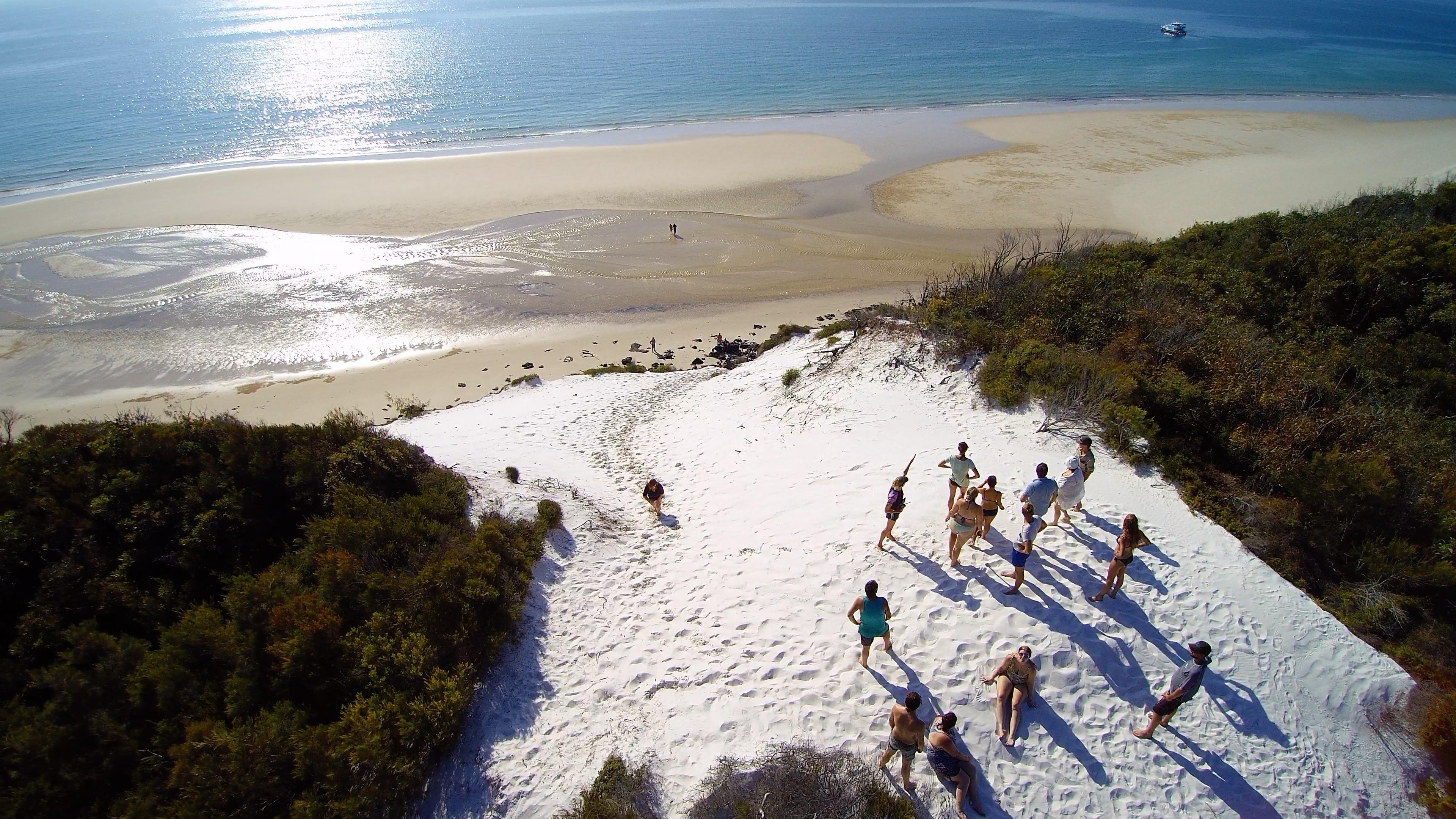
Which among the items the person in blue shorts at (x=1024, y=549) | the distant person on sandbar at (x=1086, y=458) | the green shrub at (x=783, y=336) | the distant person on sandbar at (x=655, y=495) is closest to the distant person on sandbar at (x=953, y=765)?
the person in blue shorts at (x=1024, y=549)

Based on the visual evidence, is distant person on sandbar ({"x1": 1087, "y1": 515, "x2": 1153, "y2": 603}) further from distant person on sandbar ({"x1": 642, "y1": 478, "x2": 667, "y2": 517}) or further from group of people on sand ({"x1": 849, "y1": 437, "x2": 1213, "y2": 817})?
distant person on sandbar ({"x1": 642, "y1": 478, "x2": 667, "y2": 517})

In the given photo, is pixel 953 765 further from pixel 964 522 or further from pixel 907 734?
pixel 964 522

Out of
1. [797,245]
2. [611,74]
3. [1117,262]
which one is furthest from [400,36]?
[1117,262]

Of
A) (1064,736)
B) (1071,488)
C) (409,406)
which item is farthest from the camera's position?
(409,406)

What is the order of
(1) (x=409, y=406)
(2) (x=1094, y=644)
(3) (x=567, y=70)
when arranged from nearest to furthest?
(2) (x=1094, y=644) < (1) (x=409, y=406) < (3) (x=567, y=70)

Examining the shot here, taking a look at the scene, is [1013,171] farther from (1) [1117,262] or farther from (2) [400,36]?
(2) [400,36]

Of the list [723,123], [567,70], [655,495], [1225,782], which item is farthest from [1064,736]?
[567,70]

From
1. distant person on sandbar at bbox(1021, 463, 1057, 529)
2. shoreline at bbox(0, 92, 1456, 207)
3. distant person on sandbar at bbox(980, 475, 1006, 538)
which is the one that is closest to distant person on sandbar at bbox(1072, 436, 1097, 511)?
distant person on sandbar at bbox(1021, 463, 1057, 529)
